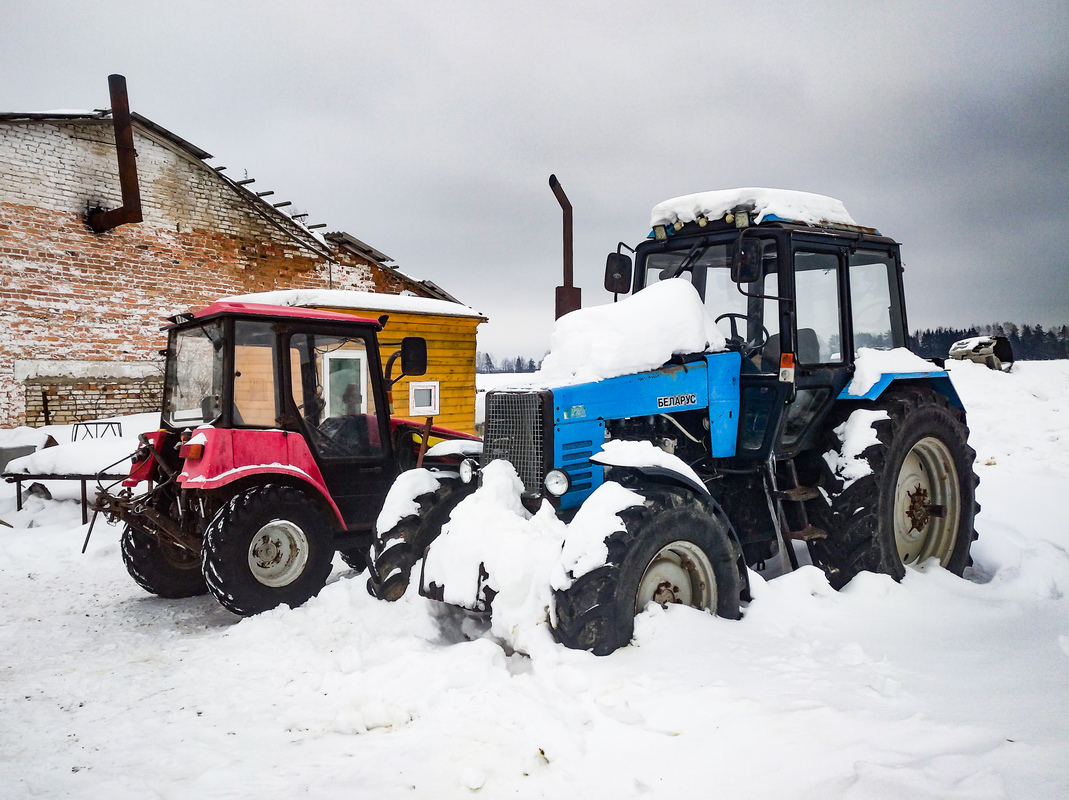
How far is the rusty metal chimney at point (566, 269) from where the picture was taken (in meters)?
8.55

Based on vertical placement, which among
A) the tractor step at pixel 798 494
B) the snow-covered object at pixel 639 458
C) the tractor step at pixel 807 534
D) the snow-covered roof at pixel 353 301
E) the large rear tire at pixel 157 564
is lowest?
the large rear tire at pixel 157 564

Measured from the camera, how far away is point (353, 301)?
11078mm

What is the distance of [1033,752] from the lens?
2430mm

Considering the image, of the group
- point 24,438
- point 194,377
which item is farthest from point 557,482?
point 24,438

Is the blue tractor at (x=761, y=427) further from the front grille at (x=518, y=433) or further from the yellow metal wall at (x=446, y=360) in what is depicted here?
the yellow metal wall at (x=446, y=360)

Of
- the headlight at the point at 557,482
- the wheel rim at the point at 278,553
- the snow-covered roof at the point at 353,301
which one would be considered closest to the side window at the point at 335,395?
the wheel rim at the point at 278,553

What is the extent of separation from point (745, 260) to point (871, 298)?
5.78ft

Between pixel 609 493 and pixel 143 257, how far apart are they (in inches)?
479

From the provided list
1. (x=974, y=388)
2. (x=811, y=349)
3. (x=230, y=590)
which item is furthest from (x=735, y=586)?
(x=974, y=388)

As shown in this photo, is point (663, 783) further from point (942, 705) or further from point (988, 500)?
point (988, 500)

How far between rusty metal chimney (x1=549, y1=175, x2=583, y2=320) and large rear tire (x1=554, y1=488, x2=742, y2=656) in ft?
15.7

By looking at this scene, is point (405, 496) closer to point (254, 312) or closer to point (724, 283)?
point (254, 312)

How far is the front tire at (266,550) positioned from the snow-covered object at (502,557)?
1.51m

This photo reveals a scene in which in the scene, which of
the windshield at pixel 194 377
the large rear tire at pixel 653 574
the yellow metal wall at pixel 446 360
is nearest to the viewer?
the large rear tire at pixel 653 574
